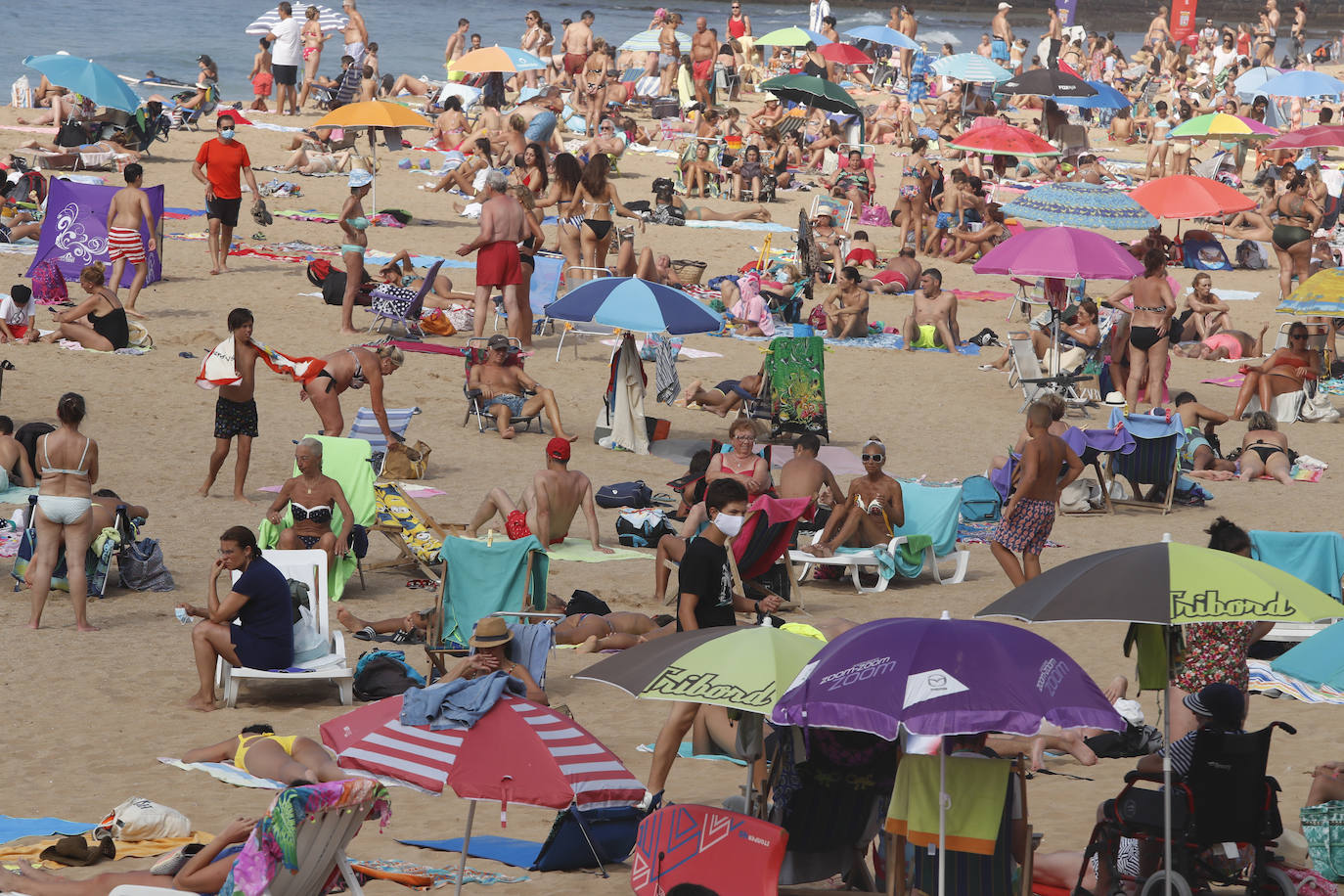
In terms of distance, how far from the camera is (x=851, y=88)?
1334 inches

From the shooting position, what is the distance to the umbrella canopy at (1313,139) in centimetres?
2178

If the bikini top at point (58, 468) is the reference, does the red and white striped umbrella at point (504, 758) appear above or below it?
below

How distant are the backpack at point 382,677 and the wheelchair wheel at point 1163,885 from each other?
3.56 meters

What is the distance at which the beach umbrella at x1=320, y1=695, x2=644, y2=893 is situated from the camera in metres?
4.42

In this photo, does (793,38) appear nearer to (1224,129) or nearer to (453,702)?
(1224,129)

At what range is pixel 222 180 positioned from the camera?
50.2 feet

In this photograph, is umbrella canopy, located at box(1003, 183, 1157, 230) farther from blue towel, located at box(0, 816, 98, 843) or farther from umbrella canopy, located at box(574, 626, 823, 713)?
blue towel, located at box(0, 816, 98, 843)

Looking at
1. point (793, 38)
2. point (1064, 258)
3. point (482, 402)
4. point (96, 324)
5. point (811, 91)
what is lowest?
point (482, 402)

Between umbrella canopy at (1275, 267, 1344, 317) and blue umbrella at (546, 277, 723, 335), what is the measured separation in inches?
215

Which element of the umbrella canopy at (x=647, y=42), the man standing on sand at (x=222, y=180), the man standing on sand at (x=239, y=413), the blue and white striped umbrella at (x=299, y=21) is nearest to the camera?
the man standing on sand at (x=239, y=413)

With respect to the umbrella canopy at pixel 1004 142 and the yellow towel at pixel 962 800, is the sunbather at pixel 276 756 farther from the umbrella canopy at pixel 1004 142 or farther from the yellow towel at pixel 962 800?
the umbrella canopy at pixel 1004 142

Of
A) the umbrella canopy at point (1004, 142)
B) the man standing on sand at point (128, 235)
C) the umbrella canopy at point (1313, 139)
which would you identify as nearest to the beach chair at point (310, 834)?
the man standing on sand at point (128, 235)

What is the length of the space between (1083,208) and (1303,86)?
1209 cm

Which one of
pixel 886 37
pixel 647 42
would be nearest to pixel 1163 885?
pixel 647 42
